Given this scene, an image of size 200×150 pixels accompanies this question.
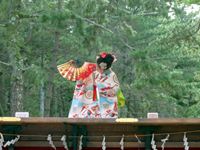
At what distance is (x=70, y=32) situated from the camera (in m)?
17.2

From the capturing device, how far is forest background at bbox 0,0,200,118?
1378cm

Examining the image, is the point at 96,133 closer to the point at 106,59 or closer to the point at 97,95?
the point at 97,95

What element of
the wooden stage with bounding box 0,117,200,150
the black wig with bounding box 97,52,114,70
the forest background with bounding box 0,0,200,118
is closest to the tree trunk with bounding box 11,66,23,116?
the forest background with bounding box 0,0,200,118

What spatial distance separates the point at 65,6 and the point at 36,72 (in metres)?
2.48

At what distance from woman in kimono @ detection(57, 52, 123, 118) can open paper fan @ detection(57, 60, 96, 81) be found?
1.3 inches

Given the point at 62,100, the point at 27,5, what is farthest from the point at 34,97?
the point at 27,5

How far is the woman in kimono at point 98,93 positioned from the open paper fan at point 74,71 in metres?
0.03

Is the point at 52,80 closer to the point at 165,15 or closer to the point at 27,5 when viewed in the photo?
the point at 27,5

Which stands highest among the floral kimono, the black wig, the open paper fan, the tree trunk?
the black wig

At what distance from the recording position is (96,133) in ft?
17.8

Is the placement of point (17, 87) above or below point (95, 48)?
below

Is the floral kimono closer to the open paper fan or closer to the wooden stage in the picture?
the open paper fan

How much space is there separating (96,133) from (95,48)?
13.0 metres

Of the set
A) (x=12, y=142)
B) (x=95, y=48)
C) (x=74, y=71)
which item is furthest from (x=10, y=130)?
(x=95, y=48)
